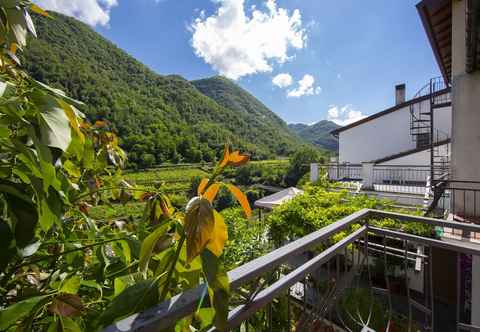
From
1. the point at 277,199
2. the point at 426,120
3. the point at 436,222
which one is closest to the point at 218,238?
the point at 436,222

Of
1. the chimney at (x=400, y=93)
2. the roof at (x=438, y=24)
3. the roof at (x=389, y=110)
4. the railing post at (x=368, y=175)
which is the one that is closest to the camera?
the roof at (x=438, y=24)

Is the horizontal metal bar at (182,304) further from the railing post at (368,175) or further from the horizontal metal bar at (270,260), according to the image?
the railing post at (368,175)

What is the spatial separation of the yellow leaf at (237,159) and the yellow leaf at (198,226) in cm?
8

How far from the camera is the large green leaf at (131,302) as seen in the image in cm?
36

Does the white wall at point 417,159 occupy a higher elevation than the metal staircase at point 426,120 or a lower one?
lower

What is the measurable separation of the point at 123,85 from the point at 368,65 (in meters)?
42.4

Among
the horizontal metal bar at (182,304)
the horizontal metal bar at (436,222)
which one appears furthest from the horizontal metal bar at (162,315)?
the horizontal metal bar at (436,222)

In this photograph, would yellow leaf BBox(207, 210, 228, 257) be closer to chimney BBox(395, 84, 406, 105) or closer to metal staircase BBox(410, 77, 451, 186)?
metal staircase BBox(410, 77, 451, 186)

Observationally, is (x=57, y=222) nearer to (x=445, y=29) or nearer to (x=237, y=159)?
(x=237, y=159)

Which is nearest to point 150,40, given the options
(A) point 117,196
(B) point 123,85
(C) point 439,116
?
(B) point 123,85

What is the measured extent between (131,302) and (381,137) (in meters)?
16.4

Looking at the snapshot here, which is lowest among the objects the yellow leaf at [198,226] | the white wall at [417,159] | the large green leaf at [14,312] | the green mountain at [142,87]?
the large green leaf at [14,312]

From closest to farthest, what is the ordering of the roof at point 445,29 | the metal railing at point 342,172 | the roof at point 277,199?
the roof at point 445,29 < the roof at point 277,199 < the metal railing at point 342,172

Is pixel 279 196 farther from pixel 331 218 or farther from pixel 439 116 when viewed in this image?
pixel 439 116
